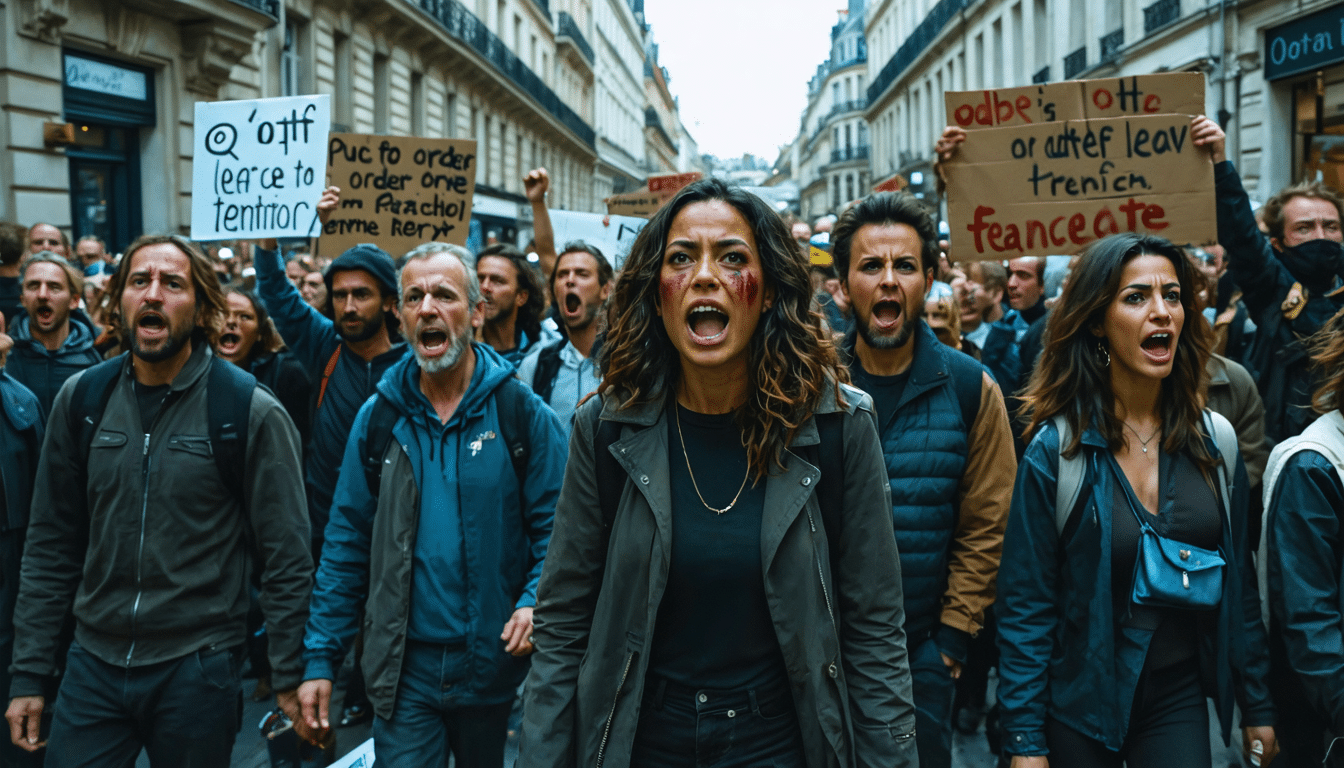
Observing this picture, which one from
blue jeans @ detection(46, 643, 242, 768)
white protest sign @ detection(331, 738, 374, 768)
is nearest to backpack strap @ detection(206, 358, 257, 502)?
blue jeans @ detection(46, 643, 242, 768)

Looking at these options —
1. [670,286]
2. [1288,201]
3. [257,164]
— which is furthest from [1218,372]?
[257,164]

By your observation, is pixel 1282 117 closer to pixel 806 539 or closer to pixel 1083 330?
pixel 1083 330

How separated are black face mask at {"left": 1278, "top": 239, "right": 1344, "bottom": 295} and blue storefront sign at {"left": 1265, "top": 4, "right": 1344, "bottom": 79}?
1063cm

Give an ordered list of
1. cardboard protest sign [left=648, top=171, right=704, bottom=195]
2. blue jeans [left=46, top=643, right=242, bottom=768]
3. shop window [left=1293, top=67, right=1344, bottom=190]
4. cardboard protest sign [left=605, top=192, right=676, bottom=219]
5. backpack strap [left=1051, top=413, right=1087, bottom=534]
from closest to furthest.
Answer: backpack strap [left=1051, top=413, right=1087, bottom=534], blue jeans [left=46, top=643, right=242, bottom=768], cardboard protest sign [left=605, top=192, right=676, bottom=219], cardboard protest sign [left=648, top=171, right=704, bottom=195], shop window [left=1293, top=67, right=1344, bottom=190]

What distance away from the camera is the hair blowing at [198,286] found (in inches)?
129

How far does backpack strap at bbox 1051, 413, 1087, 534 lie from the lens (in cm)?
278

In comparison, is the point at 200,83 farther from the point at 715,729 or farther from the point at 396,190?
the point at 715,729

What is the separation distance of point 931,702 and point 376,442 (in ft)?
5.88

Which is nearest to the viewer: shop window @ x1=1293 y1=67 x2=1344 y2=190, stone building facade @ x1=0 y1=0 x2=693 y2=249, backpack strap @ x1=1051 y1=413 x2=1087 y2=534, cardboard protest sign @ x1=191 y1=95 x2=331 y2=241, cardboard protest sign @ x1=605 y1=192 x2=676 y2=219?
backpack strap @ x1=1051 y1=413 x2=1087 y2=534

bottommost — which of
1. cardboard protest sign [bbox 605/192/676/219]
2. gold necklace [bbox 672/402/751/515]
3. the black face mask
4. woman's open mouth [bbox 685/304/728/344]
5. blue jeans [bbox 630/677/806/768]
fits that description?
blue jeans [bbox 630/677/806/768]

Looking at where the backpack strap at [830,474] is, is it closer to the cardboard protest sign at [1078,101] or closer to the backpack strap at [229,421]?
the backpack strap at [229,421]

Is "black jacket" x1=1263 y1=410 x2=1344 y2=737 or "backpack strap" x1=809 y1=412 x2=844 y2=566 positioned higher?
"backpack strap" x1=809 y1=412 x2=844 y2=566

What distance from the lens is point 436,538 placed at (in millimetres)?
3029

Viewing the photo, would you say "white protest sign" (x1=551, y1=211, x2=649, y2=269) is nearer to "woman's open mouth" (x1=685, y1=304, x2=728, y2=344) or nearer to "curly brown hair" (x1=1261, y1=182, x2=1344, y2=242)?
"curly brown hair" (x1=1261, y1=182, x2=1344, y2=242)
